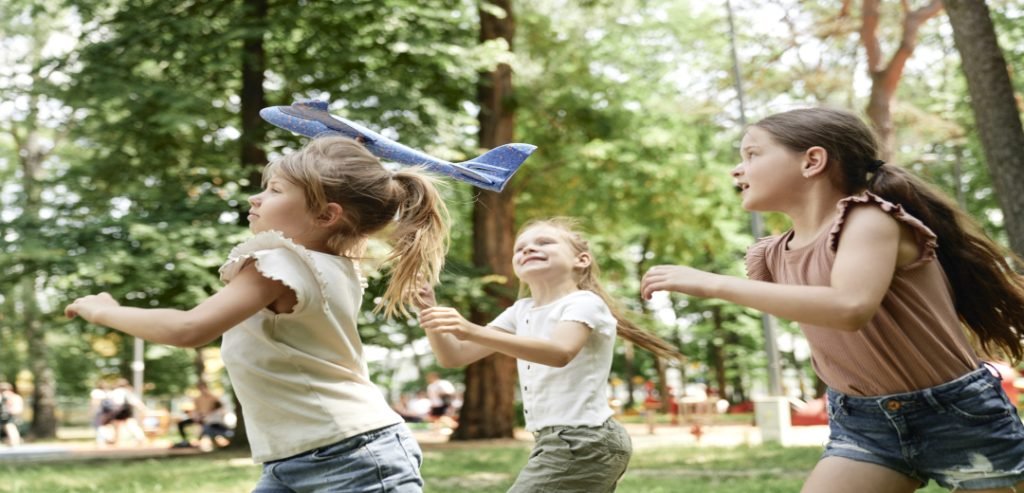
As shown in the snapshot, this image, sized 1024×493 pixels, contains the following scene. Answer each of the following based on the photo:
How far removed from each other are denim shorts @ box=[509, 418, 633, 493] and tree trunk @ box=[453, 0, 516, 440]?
13.0m

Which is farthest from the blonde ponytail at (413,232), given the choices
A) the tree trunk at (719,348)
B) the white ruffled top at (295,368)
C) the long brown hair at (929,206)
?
the tree trunk at (719,348)

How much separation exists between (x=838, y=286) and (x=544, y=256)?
1.92m

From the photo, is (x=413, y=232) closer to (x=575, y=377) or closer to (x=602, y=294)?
(x=575, y=377)

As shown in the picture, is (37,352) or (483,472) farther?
(37,352)

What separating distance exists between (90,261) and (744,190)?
11499 mm

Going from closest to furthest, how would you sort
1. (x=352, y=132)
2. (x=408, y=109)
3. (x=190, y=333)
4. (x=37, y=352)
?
(x=190, y=333) < (x=352, y=132) < (x=408, y=109) < (x=37, y=352)

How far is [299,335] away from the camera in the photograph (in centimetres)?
274

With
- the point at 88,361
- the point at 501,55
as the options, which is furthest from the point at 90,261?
the point at 88,361

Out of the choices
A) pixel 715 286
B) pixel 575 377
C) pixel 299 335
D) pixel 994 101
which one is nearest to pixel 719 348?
pixel 994 101

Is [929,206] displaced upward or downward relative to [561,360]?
upward

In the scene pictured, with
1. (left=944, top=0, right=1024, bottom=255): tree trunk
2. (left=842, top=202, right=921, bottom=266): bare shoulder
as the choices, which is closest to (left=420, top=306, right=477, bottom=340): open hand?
(left=842, top=202, right=921, bottom=266): bare shoulder

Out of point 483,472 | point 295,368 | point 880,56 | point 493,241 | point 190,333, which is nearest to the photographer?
point 190,333

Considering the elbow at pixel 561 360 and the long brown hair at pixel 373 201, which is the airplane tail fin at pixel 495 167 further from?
the elbow at pixel 561 360

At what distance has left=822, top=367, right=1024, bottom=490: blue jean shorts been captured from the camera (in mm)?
2797
